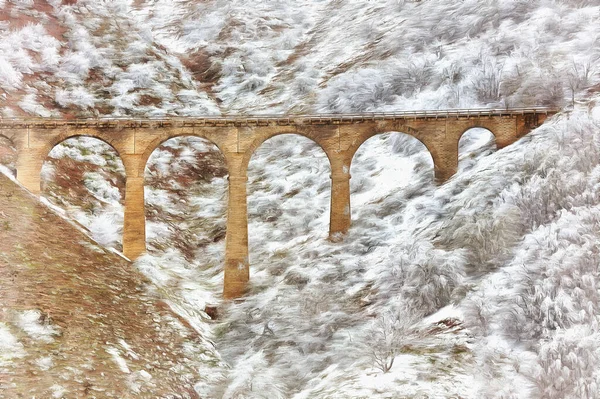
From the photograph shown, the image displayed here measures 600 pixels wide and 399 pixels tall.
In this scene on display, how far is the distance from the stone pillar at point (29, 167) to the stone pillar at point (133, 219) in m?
5.00

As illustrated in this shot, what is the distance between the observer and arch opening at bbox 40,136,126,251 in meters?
39.6

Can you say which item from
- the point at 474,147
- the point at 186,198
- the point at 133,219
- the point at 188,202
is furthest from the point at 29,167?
the point at 474,147

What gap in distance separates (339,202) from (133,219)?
40.2 ft

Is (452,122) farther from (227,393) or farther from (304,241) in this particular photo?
(227,393)

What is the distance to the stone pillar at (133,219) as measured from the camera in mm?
38000

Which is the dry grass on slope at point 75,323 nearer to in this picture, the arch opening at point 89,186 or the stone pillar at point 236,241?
the arch opening at point 89,186

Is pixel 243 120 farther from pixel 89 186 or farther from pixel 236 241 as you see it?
pixel 89 186

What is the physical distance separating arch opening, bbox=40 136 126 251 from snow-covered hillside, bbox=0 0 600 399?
21 cm

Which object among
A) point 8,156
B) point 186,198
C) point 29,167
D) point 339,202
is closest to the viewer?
point 29,167

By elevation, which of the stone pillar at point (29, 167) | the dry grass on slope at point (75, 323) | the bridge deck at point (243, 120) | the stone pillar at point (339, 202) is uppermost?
the bridge deck at point (243, 120)

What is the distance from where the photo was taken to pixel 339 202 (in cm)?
3922

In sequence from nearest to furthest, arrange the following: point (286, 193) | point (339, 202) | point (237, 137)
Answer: point (237, 137)
point (339, 202)
point (286, 193)

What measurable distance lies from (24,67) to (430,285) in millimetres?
44979

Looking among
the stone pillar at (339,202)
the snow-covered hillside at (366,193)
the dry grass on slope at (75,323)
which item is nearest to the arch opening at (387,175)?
the snow-covered hillside at (366,193)
